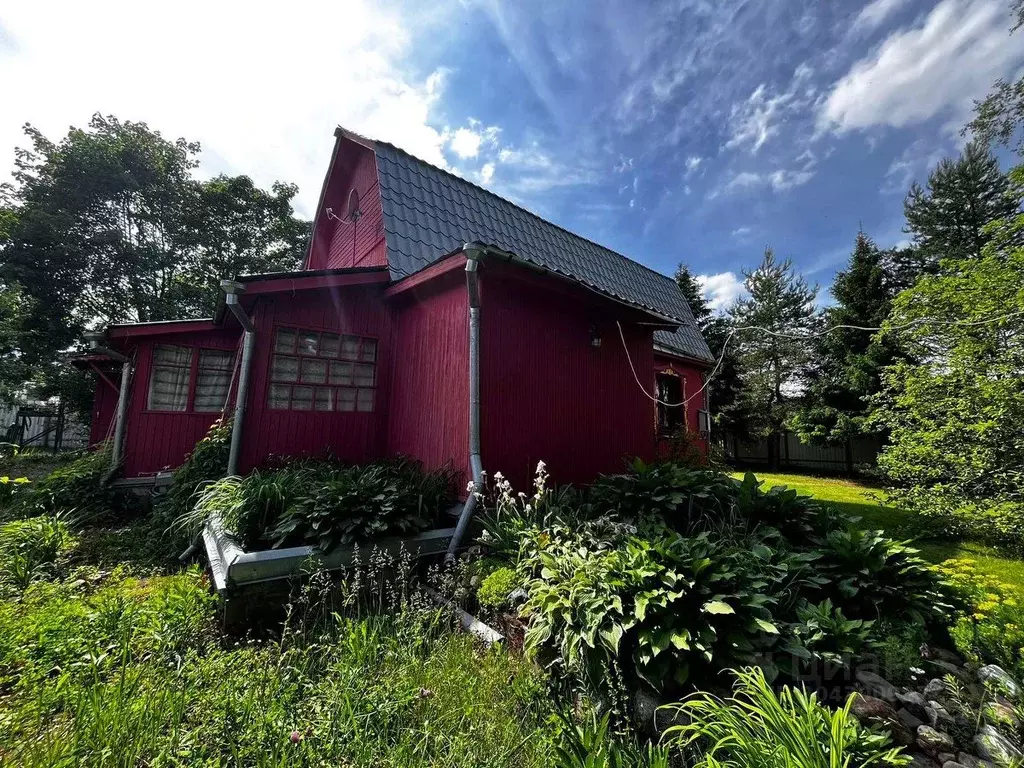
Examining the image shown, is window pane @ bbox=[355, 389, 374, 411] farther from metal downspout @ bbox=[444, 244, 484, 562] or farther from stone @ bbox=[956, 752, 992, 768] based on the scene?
stone @ bbox=[956, 752, 992, 768]

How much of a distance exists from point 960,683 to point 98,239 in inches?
845

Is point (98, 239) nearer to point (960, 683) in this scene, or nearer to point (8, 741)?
point (8, 741)

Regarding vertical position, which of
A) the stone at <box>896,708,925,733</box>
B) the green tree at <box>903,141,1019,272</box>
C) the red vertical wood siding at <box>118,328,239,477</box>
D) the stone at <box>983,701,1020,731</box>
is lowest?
the stone at <box>896,708,925,733</box>

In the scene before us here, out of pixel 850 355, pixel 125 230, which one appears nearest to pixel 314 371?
pixel 850 355

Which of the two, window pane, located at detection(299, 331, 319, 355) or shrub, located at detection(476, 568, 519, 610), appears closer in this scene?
shrub, located at detection(476, 568, 519, 610)

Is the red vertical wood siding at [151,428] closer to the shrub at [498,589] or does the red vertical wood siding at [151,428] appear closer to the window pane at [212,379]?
the window pane at [212,379]

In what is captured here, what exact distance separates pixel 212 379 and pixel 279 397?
210 cm

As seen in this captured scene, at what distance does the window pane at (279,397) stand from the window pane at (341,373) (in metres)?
0.54

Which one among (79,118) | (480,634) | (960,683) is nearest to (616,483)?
(480,634)

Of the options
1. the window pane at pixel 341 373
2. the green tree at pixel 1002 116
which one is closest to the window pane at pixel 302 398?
the window pane at pixel 341 373

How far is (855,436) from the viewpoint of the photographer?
12.3 m

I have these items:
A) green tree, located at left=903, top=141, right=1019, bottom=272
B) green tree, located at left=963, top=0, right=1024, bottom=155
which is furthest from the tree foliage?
green tree, located at left=903, top=141, right=1019, bottom=272

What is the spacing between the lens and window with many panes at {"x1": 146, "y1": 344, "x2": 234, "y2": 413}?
5.64m

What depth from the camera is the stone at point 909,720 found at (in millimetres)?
1760
